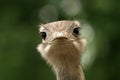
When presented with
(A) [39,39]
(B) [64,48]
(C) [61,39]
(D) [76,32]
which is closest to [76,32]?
(D) [76,32]

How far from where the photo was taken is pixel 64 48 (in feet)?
18.9

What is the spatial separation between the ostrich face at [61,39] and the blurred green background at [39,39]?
2408mm

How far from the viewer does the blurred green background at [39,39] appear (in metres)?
8.68

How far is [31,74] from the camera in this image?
920 centimetres

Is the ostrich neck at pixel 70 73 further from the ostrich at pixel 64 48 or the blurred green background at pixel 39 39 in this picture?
the blurred green background at pixel 39 39

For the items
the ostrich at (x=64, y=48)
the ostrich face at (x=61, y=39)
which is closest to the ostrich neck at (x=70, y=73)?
the ostrich at (x=64, y=48)

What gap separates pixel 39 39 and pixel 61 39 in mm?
3314

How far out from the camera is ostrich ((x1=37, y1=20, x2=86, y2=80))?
5758 mm

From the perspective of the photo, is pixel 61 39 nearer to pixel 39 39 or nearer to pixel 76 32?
pixel 76 32

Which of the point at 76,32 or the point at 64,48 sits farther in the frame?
the point at 76,32

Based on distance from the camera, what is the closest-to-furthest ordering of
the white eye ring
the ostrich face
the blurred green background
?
the ostrich face
the white eye ring
the blurred green background

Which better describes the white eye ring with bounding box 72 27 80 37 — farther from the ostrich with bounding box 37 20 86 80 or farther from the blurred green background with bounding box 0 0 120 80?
the blurred green background with bounding box 0 0 120 80

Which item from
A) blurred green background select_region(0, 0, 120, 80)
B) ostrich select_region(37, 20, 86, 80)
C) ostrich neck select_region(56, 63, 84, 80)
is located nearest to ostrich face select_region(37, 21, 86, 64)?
ostrich select_region(37, 20, 86, 80)

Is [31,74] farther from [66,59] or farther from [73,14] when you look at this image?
[66,59]
